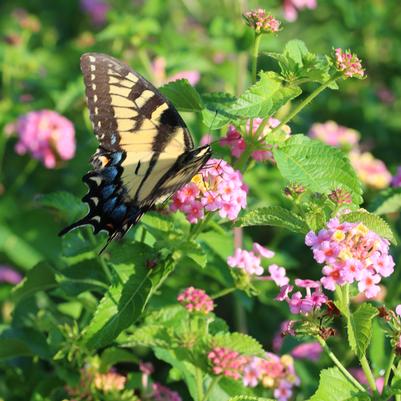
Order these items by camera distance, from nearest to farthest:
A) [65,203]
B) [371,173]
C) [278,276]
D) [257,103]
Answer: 1. [257,103]
2. [278,276]
3. [65,203]
4. [371,173]

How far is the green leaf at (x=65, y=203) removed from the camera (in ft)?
9.00

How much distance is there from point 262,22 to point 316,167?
43 centimetres

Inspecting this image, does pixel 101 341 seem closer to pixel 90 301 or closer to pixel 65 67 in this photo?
pixel 90 301

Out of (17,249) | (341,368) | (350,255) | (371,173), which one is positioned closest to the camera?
(350,255)

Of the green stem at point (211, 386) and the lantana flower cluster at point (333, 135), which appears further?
the lantana flower cluster at point (333, 135)

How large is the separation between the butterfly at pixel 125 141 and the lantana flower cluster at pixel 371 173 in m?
1.45

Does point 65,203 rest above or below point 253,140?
below

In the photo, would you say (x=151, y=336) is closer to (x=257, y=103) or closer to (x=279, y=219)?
(x=279, y=219)

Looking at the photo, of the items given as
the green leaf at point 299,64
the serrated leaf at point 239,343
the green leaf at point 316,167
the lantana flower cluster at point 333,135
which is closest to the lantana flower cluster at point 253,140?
the green leaf at point 316,167

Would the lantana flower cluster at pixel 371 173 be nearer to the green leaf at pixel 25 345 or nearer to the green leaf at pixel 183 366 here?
the green leaf at pixel 183 366

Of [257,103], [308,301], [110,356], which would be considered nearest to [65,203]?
[110,356]

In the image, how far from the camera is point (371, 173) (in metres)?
3.78

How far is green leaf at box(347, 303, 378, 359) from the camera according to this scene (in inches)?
78.4

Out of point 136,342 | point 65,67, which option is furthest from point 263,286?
point 65,67
